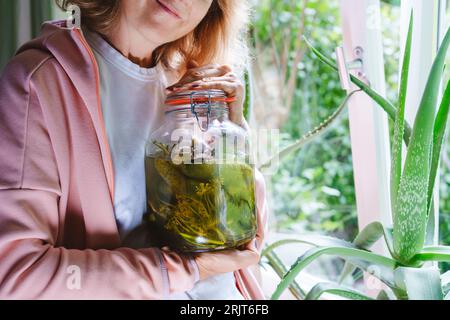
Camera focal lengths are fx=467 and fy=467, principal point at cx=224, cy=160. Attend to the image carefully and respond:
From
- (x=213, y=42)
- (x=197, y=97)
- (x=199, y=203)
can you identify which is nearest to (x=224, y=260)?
(x=199, y=203)

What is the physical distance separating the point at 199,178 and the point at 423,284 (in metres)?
0.33

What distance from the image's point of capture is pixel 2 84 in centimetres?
55

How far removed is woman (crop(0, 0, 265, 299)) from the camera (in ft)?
1.74

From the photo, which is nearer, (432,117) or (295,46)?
(432,117)

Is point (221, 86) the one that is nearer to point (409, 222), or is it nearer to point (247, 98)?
point (247, 98)

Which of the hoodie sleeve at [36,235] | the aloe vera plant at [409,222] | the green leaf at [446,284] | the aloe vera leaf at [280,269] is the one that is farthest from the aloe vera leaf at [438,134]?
the hoodie sleeve at [36,235]

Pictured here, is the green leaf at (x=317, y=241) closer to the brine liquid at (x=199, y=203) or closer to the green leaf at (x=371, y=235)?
the green leaf at (x=371, y=235)

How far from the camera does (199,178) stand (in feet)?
1.89

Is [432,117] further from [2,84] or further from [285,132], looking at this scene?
[2,84]

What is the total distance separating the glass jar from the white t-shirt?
2cm

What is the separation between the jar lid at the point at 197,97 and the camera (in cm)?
60

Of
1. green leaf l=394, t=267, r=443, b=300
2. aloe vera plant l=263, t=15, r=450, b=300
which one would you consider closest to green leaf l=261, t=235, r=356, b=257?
aloe vera plant l=263, t=15, r=450, b=300

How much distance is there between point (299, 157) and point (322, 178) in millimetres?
58

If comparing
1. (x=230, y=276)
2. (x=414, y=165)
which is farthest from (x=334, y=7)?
(x=230, y=276)
